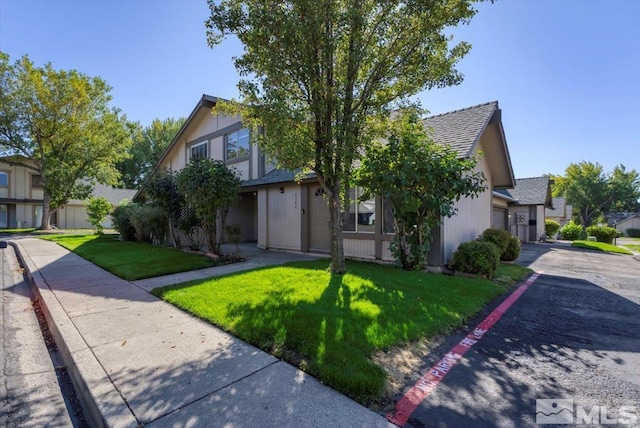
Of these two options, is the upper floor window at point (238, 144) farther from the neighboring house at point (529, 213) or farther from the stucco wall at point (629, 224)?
the stucco wall at point (629, 224)

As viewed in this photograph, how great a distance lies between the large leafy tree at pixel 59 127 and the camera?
80.7 ft

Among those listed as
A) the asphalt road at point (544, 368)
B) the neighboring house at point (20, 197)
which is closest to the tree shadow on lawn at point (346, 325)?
the asphalt road at point (544, 368)

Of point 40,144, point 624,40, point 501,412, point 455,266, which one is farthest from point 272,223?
point 40,144

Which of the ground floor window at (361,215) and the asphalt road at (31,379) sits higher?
the ground floor window at (361,215)

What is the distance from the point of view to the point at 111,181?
95.0 feet

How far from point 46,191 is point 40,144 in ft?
13.4

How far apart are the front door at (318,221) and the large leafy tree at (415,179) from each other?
124 inches

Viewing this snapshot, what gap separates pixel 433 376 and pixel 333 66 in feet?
21.7

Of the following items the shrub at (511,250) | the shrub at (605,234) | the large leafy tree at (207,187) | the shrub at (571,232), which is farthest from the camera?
the shrub at (571,232)

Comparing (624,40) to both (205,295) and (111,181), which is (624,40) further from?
(111,181)

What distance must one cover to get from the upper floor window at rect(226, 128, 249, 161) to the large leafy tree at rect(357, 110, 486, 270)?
7841mm

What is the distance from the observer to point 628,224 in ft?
165

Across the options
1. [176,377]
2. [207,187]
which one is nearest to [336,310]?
[176,377]

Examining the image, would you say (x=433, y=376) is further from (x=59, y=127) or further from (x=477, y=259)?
(x=59, y=127)
